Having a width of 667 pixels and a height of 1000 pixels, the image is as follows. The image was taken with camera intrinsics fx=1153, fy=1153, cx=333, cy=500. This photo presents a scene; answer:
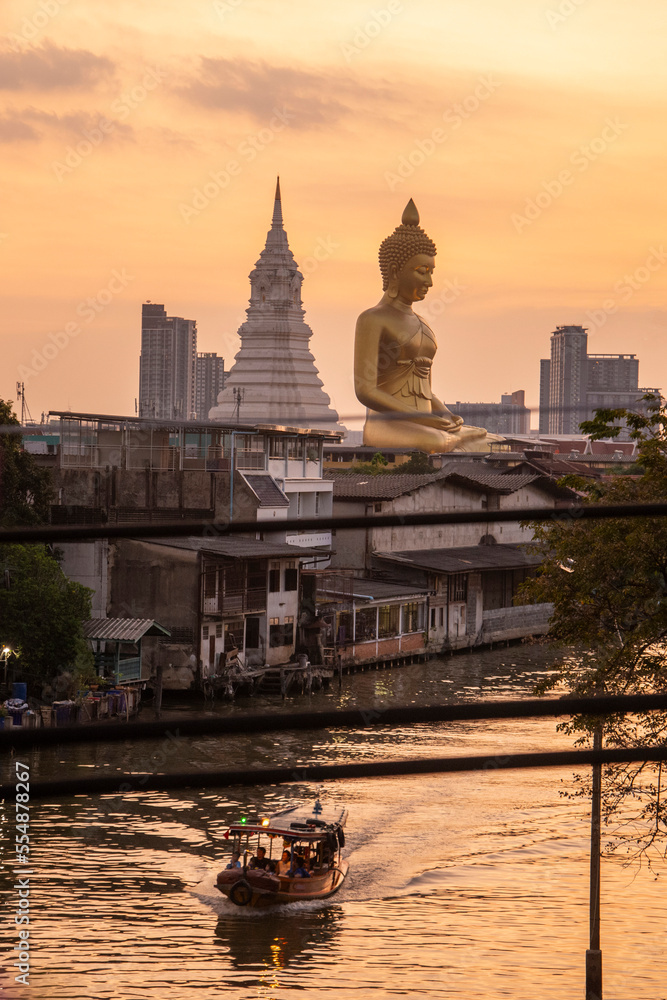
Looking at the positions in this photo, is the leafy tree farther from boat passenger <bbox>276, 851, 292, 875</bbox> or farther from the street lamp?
the street lamp

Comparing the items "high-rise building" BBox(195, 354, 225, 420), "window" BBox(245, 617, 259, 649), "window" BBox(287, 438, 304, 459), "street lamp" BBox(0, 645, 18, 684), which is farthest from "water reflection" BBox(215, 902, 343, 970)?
"high-rise building" BBox(195, 354, 225, 420)

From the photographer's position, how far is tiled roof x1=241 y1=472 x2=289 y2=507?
1073 cm

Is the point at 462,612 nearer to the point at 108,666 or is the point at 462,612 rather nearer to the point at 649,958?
the point at 108,666

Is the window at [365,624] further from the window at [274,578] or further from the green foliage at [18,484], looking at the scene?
the green foliage at [18,484]

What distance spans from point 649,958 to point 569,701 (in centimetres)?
414

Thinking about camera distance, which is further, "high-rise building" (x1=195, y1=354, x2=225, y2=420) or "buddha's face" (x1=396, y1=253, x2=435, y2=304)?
"high-rise building" (x1=195, y1=354, x2=225, y2=420)

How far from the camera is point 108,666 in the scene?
28.2 ft

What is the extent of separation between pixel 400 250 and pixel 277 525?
15.4 m

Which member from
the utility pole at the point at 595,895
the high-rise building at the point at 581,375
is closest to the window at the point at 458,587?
the utility pole at the point at 595,895

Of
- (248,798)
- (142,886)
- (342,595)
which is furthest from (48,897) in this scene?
(342,595)

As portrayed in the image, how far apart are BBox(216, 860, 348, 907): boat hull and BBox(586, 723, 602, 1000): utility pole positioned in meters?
1.82

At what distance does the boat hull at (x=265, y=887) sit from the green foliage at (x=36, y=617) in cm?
318

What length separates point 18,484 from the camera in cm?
935

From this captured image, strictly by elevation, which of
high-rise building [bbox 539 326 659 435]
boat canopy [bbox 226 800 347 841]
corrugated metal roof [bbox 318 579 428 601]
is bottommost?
boat canopy [bbox 226 800 347 841]
